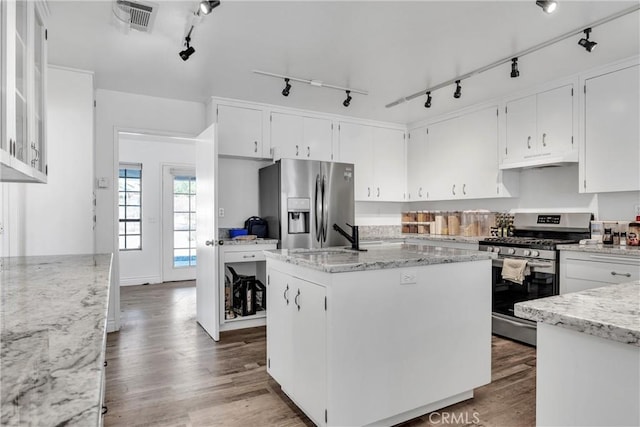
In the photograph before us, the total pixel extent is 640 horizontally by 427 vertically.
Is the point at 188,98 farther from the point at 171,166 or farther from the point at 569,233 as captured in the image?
the point at 569,233

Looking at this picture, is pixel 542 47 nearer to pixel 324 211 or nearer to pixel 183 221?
pixel 324 211

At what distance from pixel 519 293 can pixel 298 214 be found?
7.60ft

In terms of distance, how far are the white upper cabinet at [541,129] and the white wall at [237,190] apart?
272cm

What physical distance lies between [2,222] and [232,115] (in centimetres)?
225

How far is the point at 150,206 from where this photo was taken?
21.7 ft

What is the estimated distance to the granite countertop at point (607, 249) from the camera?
9.03 feet

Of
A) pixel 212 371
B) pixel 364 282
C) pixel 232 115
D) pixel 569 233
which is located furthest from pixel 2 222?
pixel 569 233

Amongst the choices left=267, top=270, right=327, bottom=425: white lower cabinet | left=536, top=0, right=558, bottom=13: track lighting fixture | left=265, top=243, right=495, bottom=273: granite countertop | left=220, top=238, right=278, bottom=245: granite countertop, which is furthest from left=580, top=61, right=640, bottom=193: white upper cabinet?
left=220, top=238, right=278, bottom=245: granite countertop

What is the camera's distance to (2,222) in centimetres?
268

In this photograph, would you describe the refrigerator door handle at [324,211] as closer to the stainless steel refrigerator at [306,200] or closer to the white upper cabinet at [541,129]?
the stainless steel refrigerator at [306,200]

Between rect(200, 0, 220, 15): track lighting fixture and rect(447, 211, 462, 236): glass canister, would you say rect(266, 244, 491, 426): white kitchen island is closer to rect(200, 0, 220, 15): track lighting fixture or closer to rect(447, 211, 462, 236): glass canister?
rect(200, 0, 220, 15): track lighting fixture

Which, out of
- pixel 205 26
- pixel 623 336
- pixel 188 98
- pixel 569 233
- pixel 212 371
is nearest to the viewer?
pixel 623 336

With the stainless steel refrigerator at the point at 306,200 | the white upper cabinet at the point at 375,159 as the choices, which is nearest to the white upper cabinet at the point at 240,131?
the stainless steel refrigerator at the point at 306,200

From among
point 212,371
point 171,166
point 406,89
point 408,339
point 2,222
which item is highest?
point 406,89
